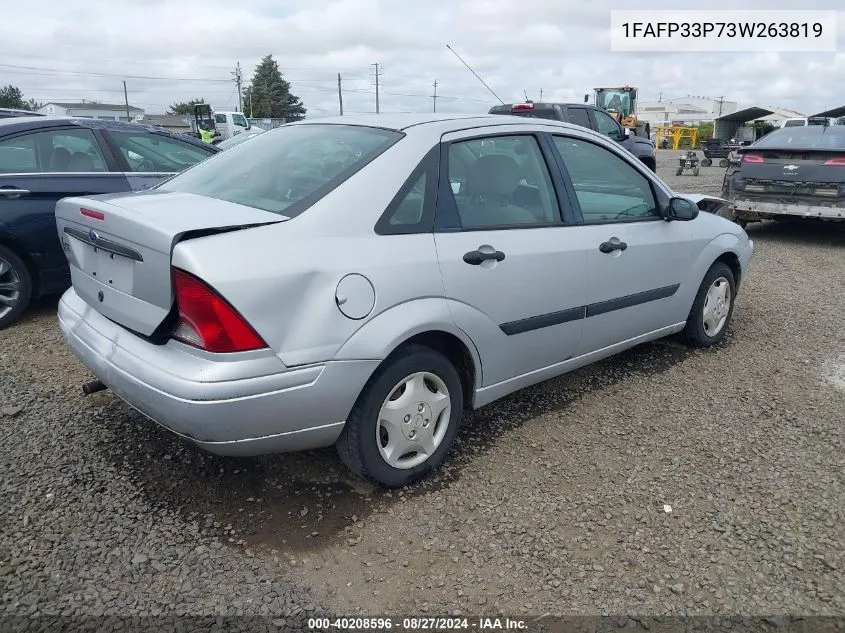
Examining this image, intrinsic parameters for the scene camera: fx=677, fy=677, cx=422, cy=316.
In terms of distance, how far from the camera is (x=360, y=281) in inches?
103

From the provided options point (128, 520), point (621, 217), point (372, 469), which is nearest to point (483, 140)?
point (621, 217)

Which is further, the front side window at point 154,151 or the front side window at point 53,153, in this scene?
the front side window at point 154,151

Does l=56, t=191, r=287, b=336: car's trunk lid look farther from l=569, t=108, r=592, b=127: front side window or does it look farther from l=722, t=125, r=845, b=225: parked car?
l=569, t=108, r=592, b=127: front side window

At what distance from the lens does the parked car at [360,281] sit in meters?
2.44

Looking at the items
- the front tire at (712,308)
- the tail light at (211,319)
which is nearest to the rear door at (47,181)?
the tail light at (211,319)

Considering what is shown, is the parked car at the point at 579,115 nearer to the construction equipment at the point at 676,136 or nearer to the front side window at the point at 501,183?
the front side window at the point at 501,183

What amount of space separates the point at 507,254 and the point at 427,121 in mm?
752

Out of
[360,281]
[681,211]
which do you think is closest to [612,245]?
[681,211]

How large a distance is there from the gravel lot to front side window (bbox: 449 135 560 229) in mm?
1142

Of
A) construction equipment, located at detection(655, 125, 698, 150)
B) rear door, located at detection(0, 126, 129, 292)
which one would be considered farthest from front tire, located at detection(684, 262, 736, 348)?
construction equipment, located at detection(655, 125, 698, 150)

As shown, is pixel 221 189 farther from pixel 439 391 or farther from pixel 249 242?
pixel 439 391

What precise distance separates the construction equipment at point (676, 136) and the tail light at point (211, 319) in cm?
4139

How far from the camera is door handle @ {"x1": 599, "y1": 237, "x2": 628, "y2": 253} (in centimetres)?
364

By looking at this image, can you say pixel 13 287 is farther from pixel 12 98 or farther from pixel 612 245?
pixel 12 98
